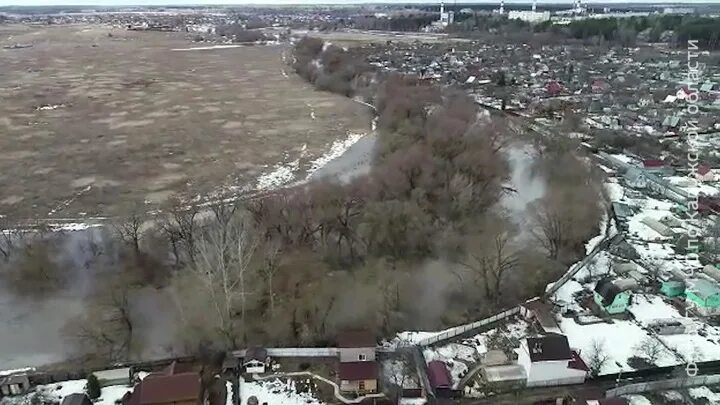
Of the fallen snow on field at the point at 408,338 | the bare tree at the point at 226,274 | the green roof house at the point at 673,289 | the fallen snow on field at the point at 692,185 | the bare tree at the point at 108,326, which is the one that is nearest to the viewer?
the fallen snow on field at the point at 408,338

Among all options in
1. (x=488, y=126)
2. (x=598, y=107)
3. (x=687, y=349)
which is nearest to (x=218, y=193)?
(x=488, y=126)

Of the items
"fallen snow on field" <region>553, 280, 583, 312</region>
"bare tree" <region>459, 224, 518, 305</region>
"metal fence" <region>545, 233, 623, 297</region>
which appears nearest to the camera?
"fallen snow on field" <region>553, 280, 583, 312</region>

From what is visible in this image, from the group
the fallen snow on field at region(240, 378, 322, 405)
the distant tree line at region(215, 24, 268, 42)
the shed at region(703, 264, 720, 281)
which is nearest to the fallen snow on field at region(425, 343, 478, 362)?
the fallen snow on field at region(240, 378, 322, 405)

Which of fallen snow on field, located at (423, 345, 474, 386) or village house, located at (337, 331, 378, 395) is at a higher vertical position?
village house, located at (337, 331, 378, 395)

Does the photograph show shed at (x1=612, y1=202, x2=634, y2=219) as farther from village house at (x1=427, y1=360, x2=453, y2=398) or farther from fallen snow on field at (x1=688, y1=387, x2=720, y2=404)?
village house at (x1=427, y1=360, x2=453, y2=398)

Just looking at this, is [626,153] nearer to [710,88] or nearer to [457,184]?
[457,184]

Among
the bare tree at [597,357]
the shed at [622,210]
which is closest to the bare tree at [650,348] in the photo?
the bare tree at [597,357]

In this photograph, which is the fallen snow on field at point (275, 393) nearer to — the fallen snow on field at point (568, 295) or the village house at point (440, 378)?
the village house at point (440, 378)
